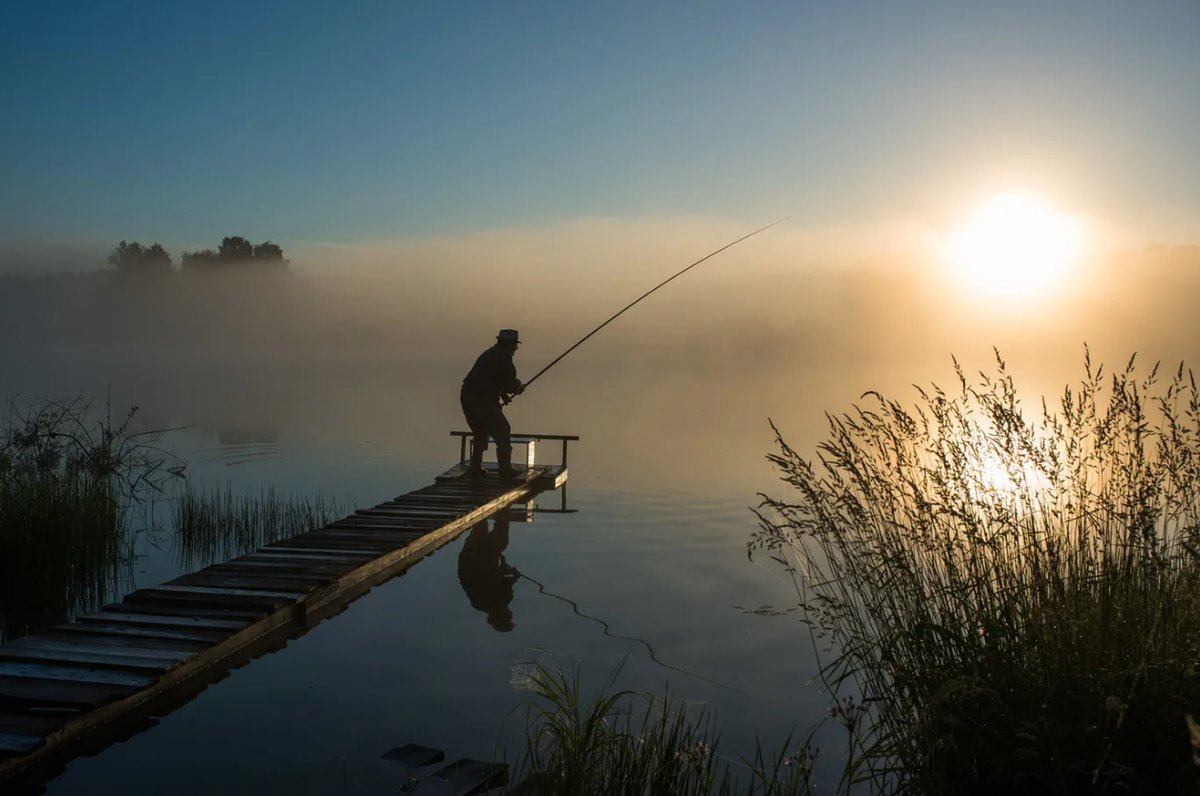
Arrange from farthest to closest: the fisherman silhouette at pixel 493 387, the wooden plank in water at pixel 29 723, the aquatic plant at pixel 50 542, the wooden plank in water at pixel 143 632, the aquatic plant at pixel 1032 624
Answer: the fisherman silhouette at pixel 493 387, the aquatic plant at pixel 50 542, the wooden plank in water at pixel 143 632, the wooden plank in water at pixel 29 723, the aquatic plant at pixel 1032 624

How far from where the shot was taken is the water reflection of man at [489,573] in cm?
980

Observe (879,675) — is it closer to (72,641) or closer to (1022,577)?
(1022,577)

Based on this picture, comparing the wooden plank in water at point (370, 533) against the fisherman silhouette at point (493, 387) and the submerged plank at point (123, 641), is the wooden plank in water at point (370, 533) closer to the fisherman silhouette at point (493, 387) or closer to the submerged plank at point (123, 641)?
the fisherman silhouette at point (493, 387)

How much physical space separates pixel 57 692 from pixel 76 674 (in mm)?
351

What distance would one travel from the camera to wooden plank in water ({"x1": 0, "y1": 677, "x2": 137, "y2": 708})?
18.3 feet

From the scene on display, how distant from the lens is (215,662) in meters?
7.07

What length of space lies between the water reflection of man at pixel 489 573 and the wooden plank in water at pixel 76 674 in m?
3.52

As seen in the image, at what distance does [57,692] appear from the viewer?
569cm

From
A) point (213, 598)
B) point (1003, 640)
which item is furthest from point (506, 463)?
point (1003, 640)

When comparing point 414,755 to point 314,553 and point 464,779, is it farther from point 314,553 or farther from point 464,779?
point 314,553

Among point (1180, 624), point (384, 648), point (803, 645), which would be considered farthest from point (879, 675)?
point (384, 648)

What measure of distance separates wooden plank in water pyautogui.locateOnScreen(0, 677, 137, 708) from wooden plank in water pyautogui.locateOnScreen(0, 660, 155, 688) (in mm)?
52

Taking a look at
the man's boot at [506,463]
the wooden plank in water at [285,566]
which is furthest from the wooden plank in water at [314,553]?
the man's boot at [506,463]

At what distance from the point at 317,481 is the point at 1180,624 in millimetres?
17044
